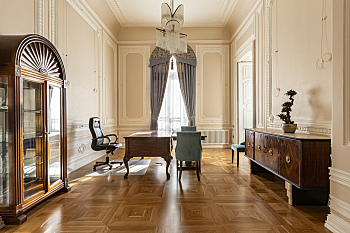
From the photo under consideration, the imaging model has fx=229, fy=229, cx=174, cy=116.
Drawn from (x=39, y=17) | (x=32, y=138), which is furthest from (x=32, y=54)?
(x=39, y=17)

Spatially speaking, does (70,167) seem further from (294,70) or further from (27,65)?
(294,70)

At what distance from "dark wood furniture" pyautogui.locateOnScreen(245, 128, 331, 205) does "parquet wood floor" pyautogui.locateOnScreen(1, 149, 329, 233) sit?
149 mm

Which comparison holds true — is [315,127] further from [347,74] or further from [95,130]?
[95,130]

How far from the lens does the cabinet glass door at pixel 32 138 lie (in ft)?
7.73

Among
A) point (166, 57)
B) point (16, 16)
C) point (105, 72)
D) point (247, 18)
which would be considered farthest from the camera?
point (166, 57)

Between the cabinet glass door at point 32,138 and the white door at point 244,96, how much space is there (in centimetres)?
506

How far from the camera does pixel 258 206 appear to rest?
2.53 meters

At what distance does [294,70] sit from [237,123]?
10.8 ft

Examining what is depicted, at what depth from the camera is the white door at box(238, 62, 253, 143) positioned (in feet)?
20.8

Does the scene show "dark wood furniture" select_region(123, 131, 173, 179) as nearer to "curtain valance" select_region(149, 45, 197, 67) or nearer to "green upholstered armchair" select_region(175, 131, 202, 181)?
"green upholstered armchair" select_region(175, 131, 202, 181)

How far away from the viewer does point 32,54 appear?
2.42 meters

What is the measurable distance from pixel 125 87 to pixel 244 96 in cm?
349

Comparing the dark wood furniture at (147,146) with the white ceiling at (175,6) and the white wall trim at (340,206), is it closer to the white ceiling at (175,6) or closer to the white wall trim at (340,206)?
the white wall trim at (340,206)

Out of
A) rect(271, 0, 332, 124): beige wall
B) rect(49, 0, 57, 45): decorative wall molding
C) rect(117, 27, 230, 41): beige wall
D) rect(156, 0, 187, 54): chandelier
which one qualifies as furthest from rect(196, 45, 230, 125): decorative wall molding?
rect(49, 0, 57, 45): decorative wall molding
